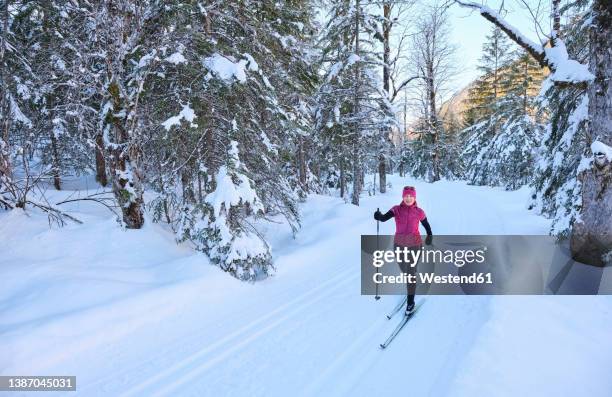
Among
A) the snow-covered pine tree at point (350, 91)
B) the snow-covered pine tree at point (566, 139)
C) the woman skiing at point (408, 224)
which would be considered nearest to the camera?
the woman skiing at point (408, 224)

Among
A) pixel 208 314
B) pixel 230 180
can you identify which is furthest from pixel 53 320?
pixel 230 180

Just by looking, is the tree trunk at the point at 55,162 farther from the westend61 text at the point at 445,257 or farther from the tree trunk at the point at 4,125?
the westend61 text at the point at 445,257

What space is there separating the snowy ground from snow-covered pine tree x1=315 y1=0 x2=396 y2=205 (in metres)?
7.40

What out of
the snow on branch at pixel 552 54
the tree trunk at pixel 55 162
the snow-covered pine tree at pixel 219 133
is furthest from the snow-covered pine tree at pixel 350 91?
the tree trunk at pixel 55 162

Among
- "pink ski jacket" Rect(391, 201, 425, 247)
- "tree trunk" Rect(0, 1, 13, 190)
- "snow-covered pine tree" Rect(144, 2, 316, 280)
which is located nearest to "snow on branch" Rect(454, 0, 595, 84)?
"pink ski jacket" Rect(391, 201, 425, 247)

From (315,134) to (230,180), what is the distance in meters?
8.37

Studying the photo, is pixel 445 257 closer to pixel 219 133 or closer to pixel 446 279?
pixel 446 279

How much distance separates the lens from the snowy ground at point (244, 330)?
13.4 ft

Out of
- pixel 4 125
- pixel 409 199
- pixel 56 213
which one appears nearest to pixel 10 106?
pixel 4 125

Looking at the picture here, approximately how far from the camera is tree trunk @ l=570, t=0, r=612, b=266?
6134 millimetres

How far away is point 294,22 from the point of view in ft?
40.7

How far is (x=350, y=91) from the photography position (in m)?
13.6

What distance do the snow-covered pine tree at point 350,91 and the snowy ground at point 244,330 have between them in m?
7.40

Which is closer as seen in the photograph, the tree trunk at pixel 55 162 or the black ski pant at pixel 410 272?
the black ski pant at pixel 410 272
